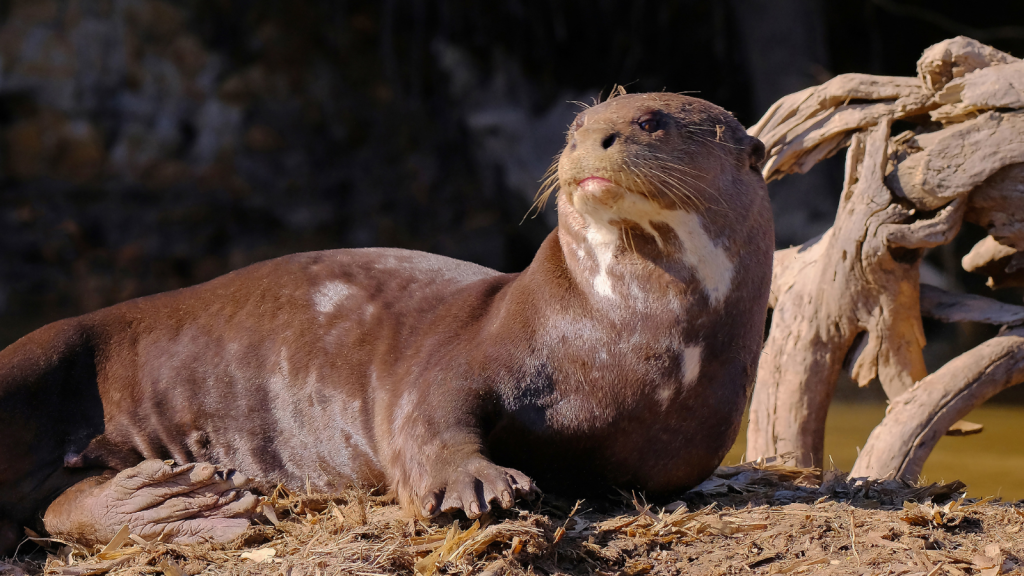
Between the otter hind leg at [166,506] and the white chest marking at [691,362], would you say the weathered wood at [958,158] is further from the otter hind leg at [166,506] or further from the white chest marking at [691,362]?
the otter hind leg at [166,506]

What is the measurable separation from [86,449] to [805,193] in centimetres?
693

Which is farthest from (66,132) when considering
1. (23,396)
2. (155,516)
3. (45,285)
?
(155,516)

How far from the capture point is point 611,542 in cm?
240

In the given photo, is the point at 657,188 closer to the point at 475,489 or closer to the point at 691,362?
the point at 691,362

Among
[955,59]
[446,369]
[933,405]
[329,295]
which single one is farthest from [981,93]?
[329,295]

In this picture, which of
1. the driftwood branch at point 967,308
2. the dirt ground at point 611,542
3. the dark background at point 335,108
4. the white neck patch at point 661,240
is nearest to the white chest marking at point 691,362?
the white neck patch at point 661,240

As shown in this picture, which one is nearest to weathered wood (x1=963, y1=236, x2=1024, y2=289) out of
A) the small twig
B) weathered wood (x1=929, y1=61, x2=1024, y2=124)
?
weathered wood (x1=929, y1=61, x2=1024, y2=124)

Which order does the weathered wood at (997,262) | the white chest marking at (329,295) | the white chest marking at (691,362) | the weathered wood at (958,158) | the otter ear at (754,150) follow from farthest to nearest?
the weathered wood at (997,262) → the weathered wood at (958,158) → the white chest marking at (329,295) → the otter ear at (754,150) → the white chest marking at (691,362)

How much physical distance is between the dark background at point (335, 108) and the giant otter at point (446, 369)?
592 centimetres

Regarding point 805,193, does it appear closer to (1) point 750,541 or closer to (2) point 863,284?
(2) point 863,284

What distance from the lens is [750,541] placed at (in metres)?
A: 2.43

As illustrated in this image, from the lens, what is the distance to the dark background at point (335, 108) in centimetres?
888

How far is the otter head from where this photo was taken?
241 centimetres

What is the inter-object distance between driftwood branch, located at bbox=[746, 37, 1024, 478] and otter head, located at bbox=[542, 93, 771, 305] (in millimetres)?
1405
